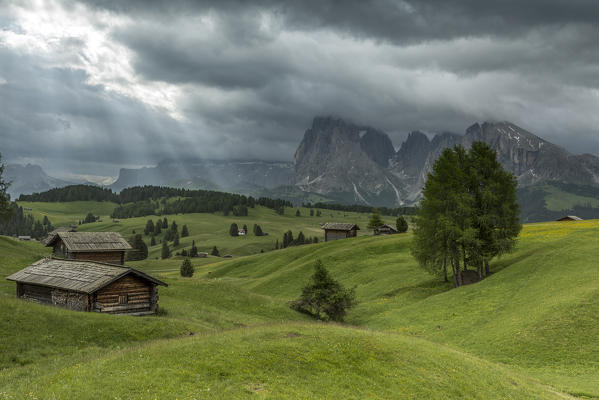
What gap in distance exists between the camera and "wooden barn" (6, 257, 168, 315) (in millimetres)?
32969

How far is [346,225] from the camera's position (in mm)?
116938

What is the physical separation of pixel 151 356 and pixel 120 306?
59.0ft

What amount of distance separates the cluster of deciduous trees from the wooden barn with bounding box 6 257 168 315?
35.3m

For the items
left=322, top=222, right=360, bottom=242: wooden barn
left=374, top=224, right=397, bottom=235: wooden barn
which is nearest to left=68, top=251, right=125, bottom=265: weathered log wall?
left=322, top=222, right=360, bottom=242: wooden barn

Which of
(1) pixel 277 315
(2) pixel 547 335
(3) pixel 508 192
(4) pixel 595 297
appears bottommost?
(1) pixel 277 315

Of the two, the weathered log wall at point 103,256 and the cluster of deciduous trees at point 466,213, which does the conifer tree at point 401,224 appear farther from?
the weathered log wall at point 103,256

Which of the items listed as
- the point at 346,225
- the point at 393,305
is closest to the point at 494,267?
the point at 393,305

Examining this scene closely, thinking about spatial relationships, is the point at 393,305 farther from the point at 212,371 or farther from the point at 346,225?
the point at 346,225

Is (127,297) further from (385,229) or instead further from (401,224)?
(385,229)

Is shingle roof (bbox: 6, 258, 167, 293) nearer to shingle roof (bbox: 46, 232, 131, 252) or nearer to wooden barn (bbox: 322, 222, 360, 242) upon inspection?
shingle roof (bbox: 46, 232, 131, 252)

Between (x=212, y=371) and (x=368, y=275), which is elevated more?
(x=212, y=371)

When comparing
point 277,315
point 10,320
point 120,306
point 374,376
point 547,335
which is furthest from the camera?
point 277,315

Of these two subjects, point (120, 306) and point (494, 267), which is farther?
point (494, 267)

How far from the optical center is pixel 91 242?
179ft
